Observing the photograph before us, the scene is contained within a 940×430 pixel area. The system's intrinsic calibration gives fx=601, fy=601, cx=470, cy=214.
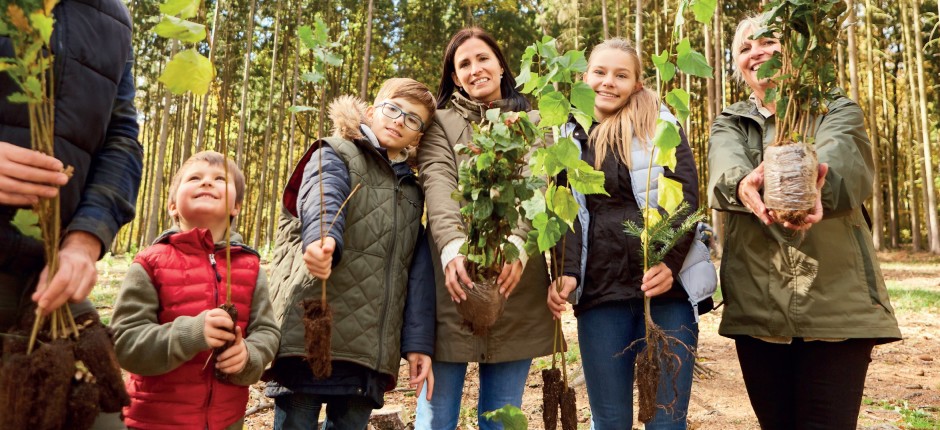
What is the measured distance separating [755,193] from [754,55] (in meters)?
0.64

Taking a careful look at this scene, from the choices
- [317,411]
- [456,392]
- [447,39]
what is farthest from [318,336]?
[447,39]

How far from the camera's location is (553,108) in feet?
5.83

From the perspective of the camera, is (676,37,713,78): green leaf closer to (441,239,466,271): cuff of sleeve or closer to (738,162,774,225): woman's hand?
(738,162,774,225): woman's hand

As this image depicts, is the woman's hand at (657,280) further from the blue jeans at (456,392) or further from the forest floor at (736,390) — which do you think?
the forest floor at (736,390)

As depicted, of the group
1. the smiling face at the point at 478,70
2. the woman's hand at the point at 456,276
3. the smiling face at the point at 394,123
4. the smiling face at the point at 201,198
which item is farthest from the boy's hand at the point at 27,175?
the smiling face at the point at 478,70

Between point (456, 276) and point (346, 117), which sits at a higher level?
point (346, 117)

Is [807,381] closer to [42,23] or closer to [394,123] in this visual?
[394,123]

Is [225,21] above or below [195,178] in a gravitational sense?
above

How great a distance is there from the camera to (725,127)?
227 cm

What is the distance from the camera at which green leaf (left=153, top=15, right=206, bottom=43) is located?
1.27 metres

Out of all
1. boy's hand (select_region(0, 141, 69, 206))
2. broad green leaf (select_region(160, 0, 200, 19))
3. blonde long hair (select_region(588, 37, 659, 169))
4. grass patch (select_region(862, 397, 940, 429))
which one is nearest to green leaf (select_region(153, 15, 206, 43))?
broad green leaf (select_region(160, 0, 200, 19))

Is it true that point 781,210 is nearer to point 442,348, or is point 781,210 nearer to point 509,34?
point 442,348

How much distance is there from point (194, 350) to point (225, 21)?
20538 mm

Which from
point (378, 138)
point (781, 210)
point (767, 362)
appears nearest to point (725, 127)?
point (781, 210)
